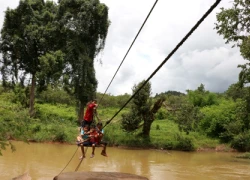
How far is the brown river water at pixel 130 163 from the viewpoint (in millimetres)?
14564

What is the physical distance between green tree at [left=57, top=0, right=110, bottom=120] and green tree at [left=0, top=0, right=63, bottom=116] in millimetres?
978

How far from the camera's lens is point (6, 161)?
15750 millimetres

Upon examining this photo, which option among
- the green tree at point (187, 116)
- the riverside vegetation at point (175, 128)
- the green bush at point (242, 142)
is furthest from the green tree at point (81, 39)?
the green bush at point (242, 142)

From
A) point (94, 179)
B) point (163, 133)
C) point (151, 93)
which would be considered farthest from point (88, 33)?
point (94, 179)

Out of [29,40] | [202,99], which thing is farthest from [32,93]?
[202,99]

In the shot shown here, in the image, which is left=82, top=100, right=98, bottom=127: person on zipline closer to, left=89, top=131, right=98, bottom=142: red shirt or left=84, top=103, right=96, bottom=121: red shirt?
left=84, top=103, right=96, bottom=121: red shirt

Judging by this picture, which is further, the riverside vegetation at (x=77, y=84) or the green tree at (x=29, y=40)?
the green tree at (x=29, y=40)

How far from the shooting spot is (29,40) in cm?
2592

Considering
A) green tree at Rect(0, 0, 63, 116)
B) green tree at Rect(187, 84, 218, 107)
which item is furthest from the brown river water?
green tree at Rect(187, 84, 218, 107)

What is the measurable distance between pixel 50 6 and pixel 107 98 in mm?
14634

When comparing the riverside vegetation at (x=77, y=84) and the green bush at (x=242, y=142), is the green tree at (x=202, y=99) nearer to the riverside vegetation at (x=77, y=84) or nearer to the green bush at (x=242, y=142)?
the riverside vegetation at (x=77, y=84)

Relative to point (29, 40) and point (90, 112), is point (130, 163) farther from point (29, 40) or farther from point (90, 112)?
point (29, 40)

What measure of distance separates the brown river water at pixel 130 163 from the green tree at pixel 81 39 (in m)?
5.37

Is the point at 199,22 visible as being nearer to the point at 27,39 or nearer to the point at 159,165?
the point at 159,165
